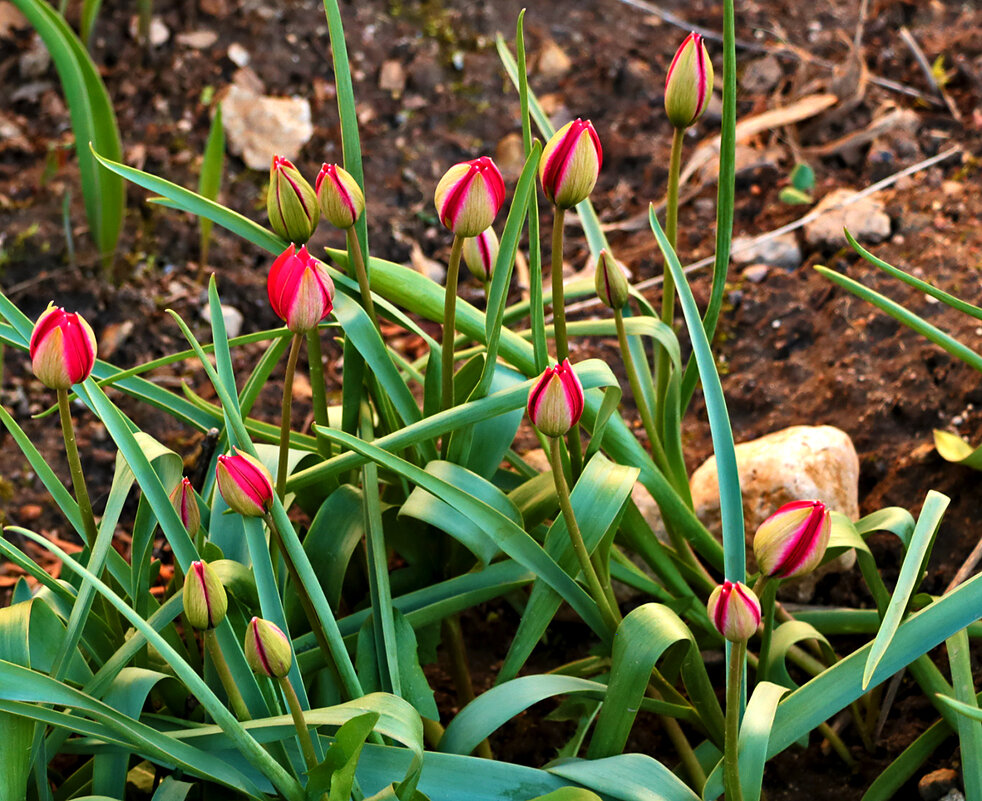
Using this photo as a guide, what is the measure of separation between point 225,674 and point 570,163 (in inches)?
21.3

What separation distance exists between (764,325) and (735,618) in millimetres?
1230

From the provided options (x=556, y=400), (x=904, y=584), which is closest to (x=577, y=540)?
(x=556, y=400)

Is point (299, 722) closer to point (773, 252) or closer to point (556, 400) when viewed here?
point (556, 400)

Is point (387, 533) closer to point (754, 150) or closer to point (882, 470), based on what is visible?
point (882, 470)

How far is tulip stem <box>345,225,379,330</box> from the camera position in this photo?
1.07 meters

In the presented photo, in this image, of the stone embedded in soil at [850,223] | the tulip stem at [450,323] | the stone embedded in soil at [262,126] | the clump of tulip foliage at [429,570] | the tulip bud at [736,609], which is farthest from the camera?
the stone embedded in soil at [262,126]

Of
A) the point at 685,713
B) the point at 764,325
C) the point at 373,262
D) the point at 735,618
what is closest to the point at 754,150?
the point at 764,325

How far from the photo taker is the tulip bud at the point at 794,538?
82 cm

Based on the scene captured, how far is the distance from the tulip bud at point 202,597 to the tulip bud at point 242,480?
61 millimetres

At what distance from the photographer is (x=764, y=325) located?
1941 mm

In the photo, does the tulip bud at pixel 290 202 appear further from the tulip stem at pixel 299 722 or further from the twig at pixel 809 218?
the twig at pixel 809 218

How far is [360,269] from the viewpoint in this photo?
110cm

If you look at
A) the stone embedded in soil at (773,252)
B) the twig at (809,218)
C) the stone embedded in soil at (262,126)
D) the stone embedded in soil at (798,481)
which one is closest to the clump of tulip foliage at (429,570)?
the stone embedded in soil at (798,481)

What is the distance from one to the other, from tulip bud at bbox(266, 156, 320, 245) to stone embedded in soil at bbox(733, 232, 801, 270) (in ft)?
4.08
